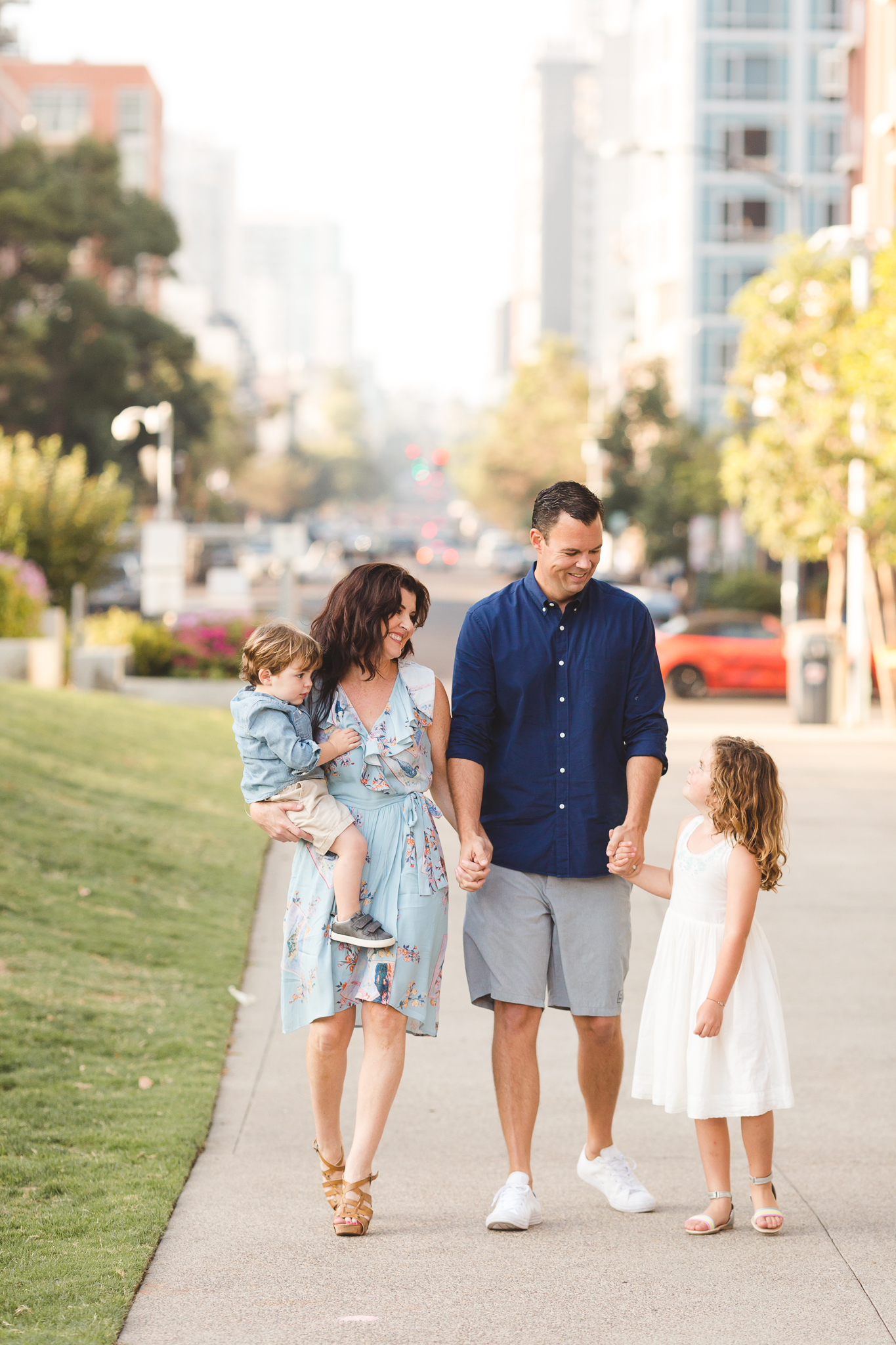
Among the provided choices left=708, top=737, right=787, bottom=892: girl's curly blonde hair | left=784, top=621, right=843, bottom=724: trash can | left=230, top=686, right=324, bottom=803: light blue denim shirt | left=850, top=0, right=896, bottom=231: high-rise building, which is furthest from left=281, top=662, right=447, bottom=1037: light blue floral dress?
left=850, top=0, right=896, bottom=231: high-rise building

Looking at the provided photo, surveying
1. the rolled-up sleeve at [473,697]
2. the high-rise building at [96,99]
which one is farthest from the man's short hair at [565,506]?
the high-rise building at [96,99]

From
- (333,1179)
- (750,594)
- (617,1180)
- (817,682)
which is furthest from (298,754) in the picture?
(750,594)

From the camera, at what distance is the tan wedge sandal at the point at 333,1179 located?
4684mm

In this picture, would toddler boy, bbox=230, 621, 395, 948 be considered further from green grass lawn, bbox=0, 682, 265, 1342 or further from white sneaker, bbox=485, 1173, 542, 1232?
green grass lawn, bbox=0, 682, 265, 1342

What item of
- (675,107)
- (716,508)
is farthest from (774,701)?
(675,107)

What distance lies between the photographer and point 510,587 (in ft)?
16.5

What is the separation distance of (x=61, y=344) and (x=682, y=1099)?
45944mm

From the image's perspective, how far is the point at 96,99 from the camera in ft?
324

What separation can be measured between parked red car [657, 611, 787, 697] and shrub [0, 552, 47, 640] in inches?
419

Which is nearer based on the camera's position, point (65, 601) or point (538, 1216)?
point (538, 1216)

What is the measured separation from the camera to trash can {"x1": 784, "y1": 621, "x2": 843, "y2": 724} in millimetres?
22828

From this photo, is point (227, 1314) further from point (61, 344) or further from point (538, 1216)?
point (61, 344)

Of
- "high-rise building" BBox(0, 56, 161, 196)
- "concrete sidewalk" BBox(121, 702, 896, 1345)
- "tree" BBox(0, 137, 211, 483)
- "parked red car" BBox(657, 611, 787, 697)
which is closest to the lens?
"concrete sidewalk" BBox(121, 702, 896, 1345)

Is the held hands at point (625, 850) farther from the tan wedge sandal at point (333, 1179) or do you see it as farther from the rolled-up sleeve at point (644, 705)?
the tan wedge sandal at point (333, 1179)
